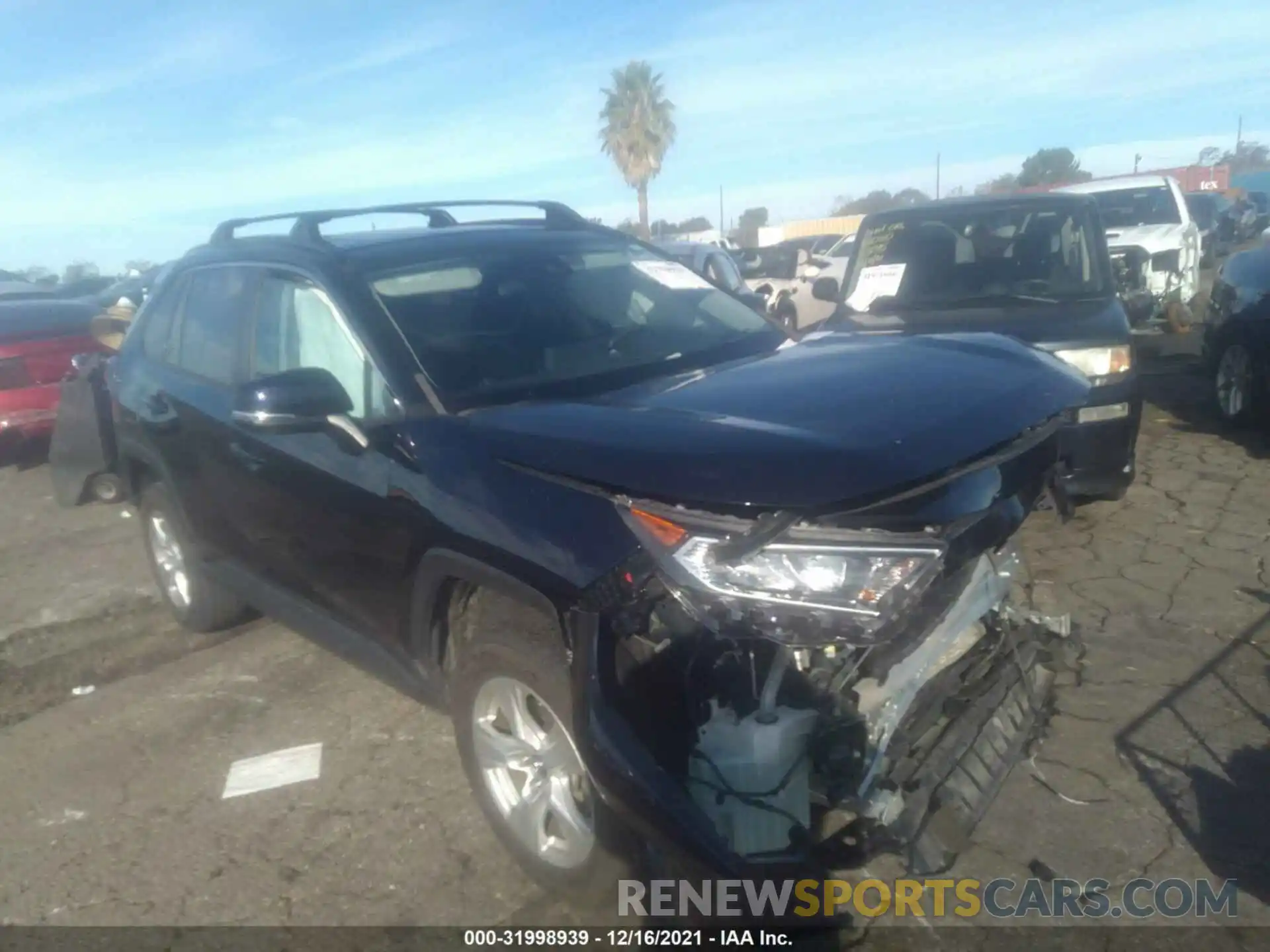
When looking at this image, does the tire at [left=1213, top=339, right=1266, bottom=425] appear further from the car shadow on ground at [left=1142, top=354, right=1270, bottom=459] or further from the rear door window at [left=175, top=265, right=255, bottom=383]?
the rear door window at [left=175, top=265, right=255, bottom=383]

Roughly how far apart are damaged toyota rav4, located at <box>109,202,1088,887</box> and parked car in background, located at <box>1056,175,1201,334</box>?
850 cm

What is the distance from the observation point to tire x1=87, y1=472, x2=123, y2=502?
23.1 feet

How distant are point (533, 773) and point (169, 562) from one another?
3.03 metres

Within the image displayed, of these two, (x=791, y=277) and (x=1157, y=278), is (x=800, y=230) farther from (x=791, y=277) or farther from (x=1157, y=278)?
(x=1157, y=278)

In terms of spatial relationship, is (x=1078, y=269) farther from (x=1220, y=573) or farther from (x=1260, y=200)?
(x=1260, y=200)

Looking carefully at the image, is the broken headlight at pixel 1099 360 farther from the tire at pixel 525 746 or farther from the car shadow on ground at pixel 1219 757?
the tire at pixel 525 746

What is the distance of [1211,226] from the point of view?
1759 centimetres

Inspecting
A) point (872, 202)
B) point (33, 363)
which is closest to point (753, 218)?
point (872, 202)

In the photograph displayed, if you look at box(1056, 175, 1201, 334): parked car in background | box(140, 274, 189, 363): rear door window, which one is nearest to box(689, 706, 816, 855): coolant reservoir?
box(140, 274, 189, 363): rear door window

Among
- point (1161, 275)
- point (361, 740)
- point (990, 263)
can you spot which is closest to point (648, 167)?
point (1161, 275)

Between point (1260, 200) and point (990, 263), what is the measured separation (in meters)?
24.4

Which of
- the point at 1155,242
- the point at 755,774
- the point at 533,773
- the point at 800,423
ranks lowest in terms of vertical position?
the point at 533,773

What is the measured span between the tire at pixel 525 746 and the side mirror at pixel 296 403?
0.70m

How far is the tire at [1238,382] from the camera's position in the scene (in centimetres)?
690
